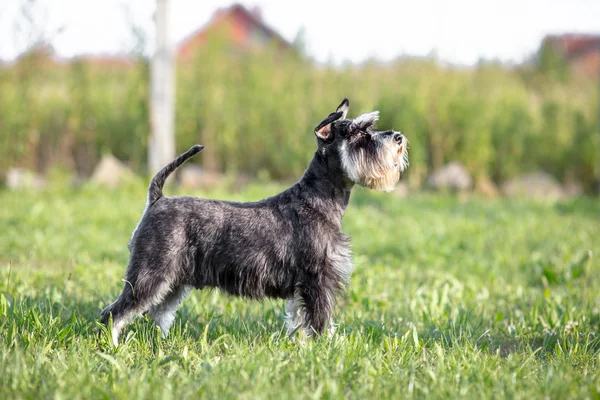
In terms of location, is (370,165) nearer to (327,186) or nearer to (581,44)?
(327,186)

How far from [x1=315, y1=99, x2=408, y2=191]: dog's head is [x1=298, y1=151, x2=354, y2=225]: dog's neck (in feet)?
0.18

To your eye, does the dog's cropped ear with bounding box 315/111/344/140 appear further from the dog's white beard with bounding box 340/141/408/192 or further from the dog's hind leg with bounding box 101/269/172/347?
the dog's hind leg with bounding box 101/269/172/347

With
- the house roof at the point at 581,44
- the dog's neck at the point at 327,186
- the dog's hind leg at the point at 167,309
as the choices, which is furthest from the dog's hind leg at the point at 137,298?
the house roof at the point at 581,44

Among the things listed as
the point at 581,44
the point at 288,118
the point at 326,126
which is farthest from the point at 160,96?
the point at 581,44

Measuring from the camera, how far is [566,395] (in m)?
3.15

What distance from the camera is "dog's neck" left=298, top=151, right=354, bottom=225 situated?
164 inches

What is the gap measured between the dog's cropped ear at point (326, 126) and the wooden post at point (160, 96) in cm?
834

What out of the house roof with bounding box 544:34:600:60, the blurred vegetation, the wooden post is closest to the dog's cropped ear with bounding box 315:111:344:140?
the wooden post

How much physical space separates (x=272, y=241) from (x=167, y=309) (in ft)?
3.15

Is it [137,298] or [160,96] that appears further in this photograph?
[160,96]

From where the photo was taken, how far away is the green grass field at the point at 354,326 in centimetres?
321

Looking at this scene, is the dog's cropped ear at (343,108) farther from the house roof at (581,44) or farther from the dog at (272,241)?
the house roof at (581,44)

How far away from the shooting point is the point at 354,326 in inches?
176

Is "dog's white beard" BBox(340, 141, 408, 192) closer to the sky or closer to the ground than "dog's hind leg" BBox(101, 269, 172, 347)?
closer to the sky
